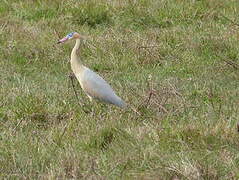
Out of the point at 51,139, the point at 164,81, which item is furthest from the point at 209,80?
the point at 51,139

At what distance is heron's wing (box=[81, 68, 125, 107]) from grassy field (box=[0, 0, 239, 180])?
0.32 feet

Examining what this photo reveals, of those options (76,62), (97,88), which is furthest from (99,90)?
(76,62)

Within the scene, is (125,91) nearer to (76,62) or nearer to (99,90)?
(76,62)

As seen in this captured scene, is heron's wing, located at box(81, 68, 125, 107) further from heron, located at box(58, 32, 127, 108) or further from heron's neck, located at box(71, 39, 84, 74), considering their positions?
heron's neck, located at box(71, 39, 84, 74)

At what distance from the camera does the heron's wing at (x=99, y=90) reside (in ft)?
20.6

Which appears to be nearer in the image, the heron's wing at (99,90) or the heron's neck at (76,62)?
the heron's wing at (99,90)

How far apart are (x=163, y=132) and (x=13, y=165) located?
115 cm

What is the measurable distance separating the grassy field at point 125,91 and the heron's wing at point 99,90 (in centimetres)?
10

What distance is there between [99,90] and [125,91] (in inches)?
28.5

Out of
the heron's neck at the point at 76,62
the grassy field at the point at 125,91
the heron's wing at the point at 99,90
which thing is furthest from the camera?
the heron's neck at the point at 76,62

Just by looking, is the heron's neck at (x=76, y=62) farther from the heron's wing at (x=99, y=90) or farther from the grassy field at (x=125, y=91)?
the grassy field at (x=125, y=91)

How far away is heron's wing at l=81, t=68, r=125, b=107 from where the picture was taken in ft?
20.6

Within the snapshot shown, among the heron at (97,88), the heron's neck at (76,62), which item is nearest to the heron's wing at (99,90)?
the heron at (97,88)

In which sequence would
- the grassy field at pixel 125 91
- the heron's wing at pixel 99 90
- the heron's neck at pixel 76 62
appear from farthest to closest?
1. the heron's neck at pixel 76 62
2. the heron's wing at pixel 99 90
3. the grassy field at pixel 125 91
